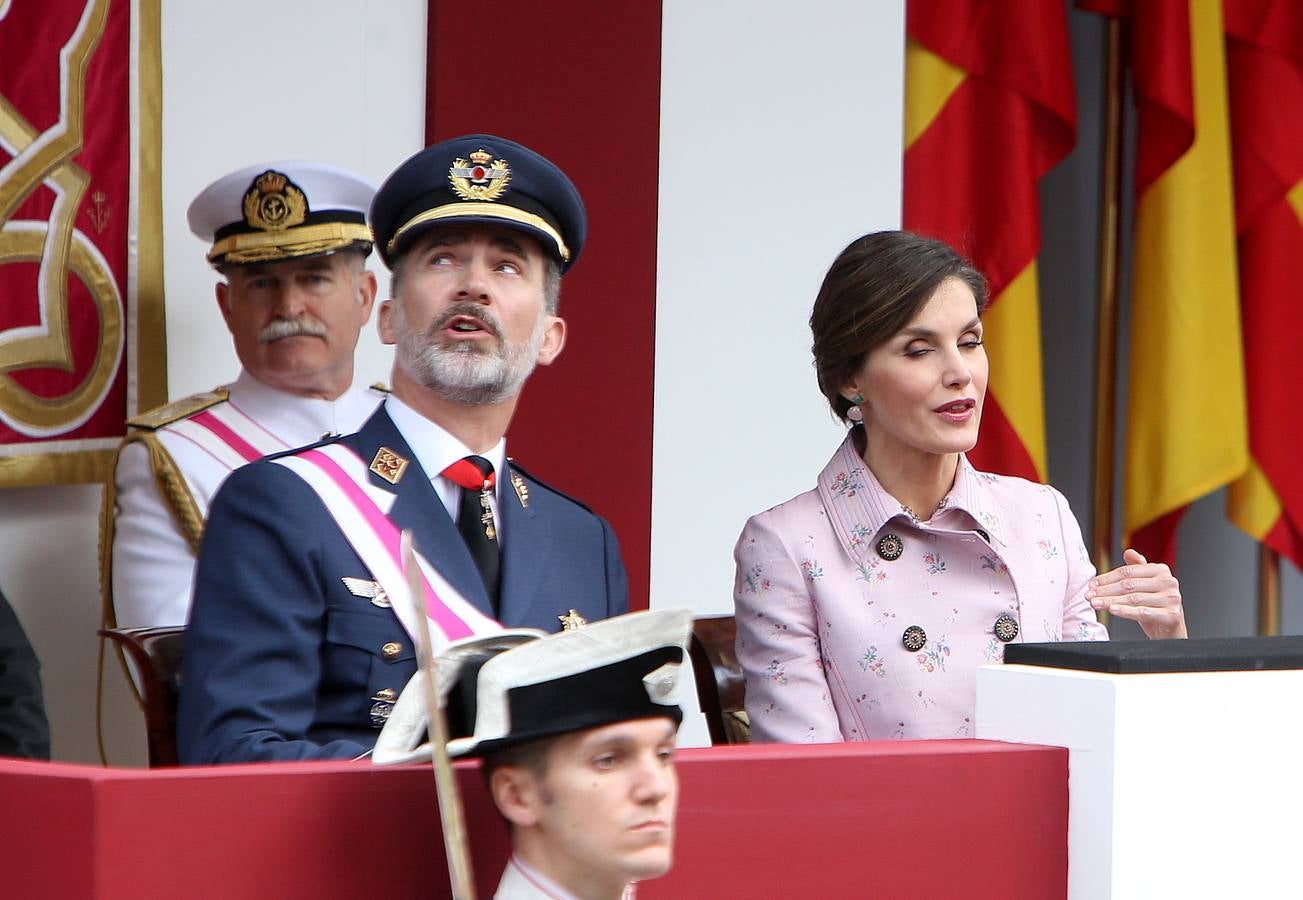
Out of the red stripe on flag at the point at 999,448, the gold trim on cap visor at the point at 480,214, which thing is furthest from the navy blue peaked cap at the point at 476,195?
the red stripe on flag at the point at 999,448

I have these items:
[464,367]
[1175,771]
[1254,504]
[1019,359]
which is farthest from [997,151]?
[1175,771]

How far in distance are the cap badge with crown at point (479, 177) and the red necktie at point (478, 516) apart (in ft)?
0.92

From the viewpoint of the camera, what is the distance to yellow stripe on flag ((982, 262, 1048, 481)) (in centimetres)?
394

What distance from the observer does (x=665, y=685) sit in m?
1.16

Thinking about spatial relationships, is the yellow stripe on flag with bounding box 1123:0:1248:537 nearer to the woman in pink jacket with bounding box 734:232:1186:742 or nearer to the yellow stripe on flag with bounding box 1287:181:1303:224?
the yellow stripe on flag with bounding box 1287:181:1303:224

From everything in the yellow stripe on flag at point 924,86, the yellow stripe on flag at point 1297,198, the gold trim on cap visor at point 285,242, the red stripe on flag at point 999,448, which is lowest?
the red stripe on flag at point 999,448

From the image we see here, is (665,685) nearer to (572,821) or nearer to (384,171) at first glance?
(572,821)

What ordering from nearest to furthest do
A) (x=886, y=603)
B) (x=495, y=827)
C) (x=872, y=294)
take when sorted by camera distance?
(x=495, y=827)
(x=886, y=603)
(x=872, y=294)

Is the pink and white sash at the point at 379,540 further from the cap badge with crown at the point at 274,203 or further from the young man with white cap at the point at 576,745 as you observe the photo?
the cap badge with crown at the point at 274,203

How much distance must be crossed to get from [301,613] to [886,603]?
71cm

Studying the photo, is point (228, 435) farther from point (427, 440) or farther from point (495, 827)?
point (495, 827)

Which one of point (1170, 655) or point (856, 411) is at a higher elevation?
point (856, 411)

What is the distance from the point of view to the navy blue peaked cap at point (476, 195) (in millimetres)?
1920

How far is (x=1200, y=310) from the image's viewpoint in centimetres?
400
